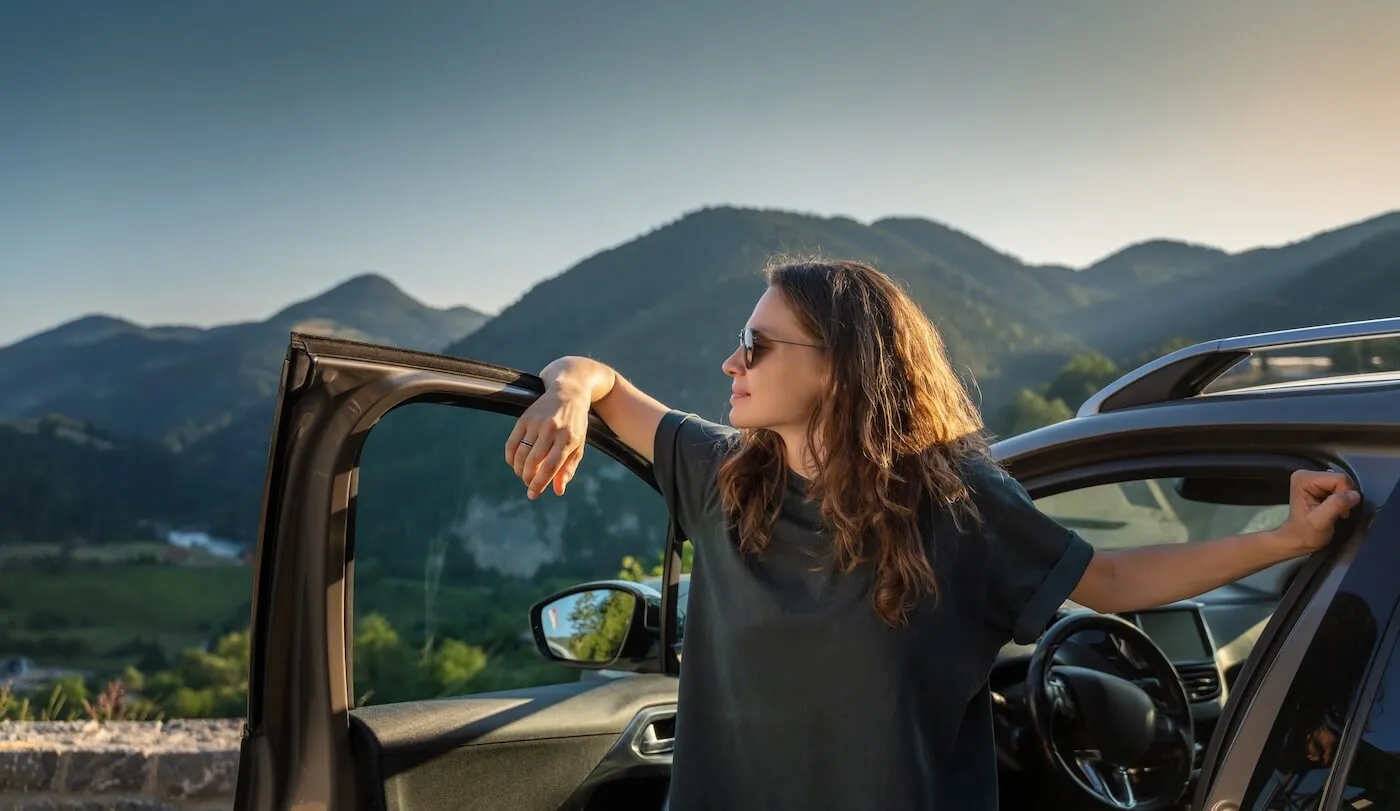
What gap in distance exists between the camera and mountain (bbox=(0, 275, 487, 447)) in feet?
43.8

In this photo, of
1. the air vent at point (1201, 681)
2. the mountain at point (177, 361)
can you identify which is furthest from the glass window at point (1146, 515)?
the mountain at point (177, 361)

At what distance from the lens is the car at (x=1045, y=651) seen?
4.49ft

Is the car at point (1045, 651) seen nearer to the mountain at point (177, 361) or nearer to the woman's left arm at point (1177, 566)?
the woman's left arm at point (1177, 566)

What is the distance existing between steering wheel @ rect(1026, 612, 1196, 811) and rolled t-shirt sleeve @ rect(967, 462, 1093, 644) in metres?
0.46

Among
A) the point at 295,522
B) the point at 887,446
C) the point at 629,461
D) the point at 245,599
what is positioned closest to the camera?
the point at 295,522

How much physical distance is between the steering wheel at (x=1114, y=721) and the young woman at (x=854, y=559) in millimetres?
385

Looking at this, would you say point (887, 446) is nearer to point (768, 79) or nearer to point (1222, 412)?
point (1222, 412)

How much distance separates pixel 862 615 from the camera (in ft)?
5.02

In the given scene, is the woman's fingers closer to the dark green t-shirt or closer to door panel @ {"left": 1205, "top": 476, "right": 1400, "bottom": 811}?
the dark green t-shirt

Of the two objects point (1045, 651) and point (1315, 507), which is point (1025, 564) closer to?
point (1315, 507)

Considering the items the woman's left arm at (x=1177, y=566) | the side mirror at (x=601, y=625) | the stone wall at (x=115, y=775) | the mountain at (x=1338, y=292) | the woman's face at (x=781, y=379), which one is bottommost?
the stone wall at (x=115, y=775)

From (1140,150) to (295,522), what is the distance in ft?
44.0

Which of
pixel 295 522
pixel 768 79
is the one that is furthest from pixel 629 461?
pixel 768 79

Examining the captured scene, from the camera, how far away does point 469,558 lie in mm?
10531
